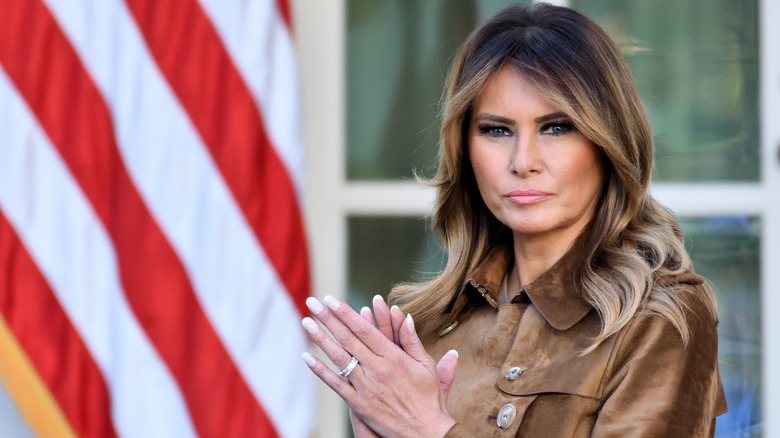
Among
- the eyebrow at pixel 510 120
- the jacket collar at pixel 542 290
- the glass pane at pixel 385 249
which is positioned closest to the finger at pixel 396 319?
the jacket collar at pixel 542 290

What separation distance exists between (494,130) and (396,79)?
1364mm

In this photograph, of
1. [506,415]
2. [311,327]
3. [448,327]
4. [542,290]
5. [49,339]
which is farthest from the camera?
[49,339]

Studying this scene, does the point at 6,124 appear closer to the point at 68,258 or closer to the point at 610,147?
the point at 68,258

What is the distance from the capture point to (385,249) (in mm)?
2857

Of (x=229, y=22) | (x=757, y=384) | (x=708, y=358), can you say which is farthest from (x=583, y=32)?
(x=757, y=384)

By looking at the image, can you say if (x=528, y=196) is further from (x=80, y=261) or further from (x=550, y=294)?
(x=80, y=261)

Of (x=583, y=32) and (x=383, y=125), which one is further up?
(x=583, y=32)

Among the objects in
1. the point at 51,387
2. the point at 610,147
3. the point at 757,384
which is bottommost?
the point at 757,384

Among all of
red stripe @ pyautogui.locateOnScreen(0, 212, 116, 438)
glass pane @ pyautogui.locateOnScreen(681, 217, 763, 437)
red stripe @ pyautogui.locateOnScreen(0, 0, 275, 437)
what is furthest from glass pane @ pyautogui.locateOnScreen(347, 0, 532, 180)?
red stripe @ pyautogui.locateOnScreen(0, 212, 116, 438)

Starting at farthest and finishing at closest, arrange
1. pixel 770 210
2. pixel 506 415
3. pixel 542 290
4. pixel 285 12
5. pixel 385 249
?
1. pixel 385 249
2. pixel 770 210
3. pixel 285 12
4. pixel 542 290
5. pixel 506 415

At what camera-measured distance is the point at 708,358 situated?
1327 mm

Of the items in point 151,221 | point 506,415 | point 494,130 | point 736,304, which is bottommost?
point 736,304

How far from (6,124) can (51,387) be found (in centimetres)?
62

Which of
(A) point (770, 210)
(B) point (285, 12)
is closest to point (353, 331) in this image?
(B) point (285, 12)
